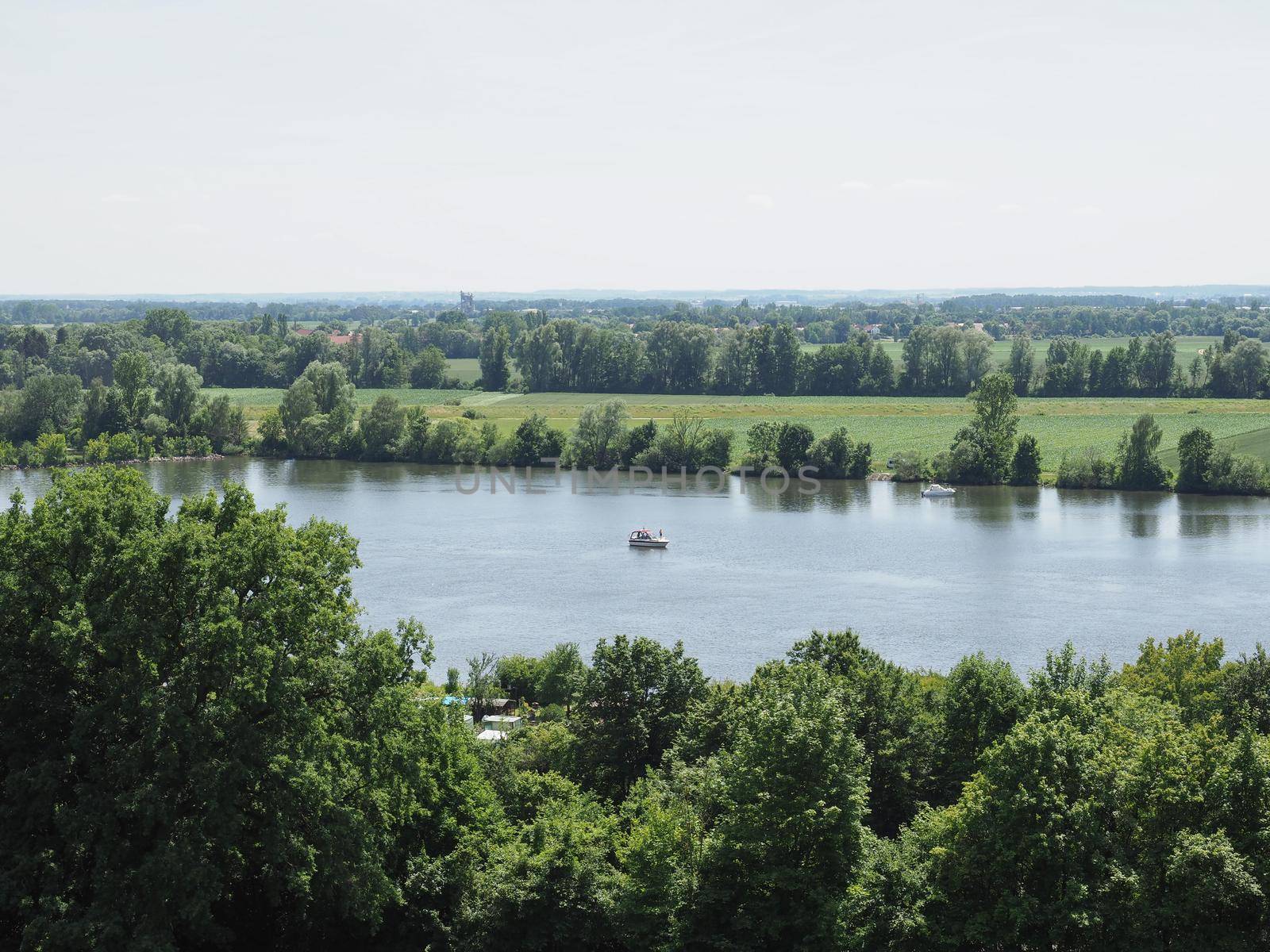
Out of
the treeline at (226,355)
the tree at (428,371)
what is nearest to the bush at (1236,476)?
the treeline at (226,355)

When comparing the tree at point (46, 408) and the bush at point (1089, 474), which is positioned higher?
the tree at point (46, 408)

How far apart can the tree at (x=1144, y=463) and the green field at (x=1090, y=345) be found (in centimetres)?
6714

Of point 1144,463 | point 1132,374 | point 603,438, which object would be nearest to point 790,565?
point 1144,463

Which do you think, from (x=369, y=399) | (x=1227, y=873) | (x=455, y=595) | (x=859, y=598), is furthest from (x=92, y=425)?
(x=1227, y=873)

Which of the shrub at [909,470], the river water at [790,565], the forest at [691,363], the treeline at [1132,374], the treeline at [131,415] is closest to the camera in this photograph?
the river water at [790,565]

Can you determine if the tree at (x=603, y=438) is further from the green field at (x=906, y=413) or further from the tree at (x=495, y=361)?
the tree at (x=495, y=361)

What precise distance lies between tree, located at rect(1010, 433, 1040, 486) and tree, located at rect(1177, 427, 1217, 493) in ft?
22.1

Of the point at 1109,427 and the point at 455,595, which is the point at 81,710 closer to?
the point at 455,595

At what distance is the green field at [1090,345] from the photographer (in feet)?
447

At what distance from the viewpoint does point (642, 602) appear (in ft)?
139

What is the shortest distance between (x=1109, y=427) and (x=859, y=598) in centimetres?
4203

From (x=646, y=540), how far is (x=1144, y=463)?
2737 cm

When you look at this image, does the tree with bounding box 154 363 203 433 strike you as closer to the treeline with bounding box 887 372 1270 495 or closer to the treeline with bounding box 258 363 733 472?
the treeline with bounding box 258 363 733 472

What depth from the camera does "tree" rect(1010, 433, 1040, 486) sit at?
219 ft
